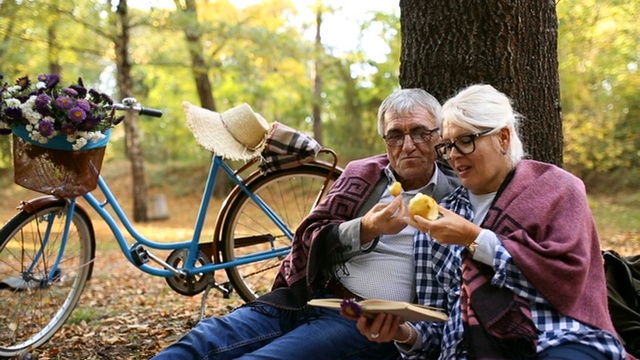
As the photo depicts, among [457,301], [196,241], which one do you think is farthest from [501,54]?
[196,241]

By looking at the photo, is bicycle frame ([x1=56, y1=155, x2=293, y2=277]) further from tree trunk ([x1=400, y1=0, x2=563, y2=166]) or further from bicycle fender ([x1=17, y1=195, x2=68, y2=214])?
tree trunk ([x1=400, y1=0, x2=563, y2=166])

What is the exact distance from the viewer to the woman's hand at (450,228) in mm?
1908

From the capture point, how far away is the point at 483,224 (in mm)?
2072

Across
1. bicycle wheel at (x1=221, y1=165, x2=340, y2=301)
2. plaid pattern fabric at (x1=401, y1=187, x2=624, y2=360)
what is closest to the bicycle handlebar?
bicycle wheel at (x1=221, y1=165, x2=340, y2=301)

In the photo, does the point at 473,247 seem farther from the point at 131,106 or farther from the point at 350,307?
the point at 131,106

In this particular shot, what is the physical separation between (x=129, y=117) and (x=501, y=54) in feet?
32.0

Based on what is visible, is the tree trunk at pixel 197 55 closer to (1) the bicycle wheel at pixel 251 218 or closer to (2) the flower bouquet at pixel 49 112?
(1) the bicycle wheel at pixel 251 218

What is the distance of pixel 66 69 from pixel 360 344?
59.7 ft

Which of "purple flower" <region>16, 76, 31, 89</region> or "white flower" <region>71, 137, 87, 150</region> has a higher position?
"purple flower" <region>16, 76, 31, 89</region>

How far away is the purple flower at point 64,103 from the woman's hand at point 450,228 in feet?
6.56

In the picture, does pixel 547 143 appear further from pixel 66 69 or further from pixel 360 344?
pixel 66 69

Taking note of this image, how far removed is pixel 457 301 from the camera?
85.5 inches

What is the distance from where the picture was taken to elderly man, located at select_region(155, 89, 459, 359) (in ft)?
7.73

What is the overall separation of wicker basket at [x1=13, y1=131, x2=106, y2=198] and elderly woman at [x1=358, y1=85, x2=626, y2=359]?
1.97 metres
